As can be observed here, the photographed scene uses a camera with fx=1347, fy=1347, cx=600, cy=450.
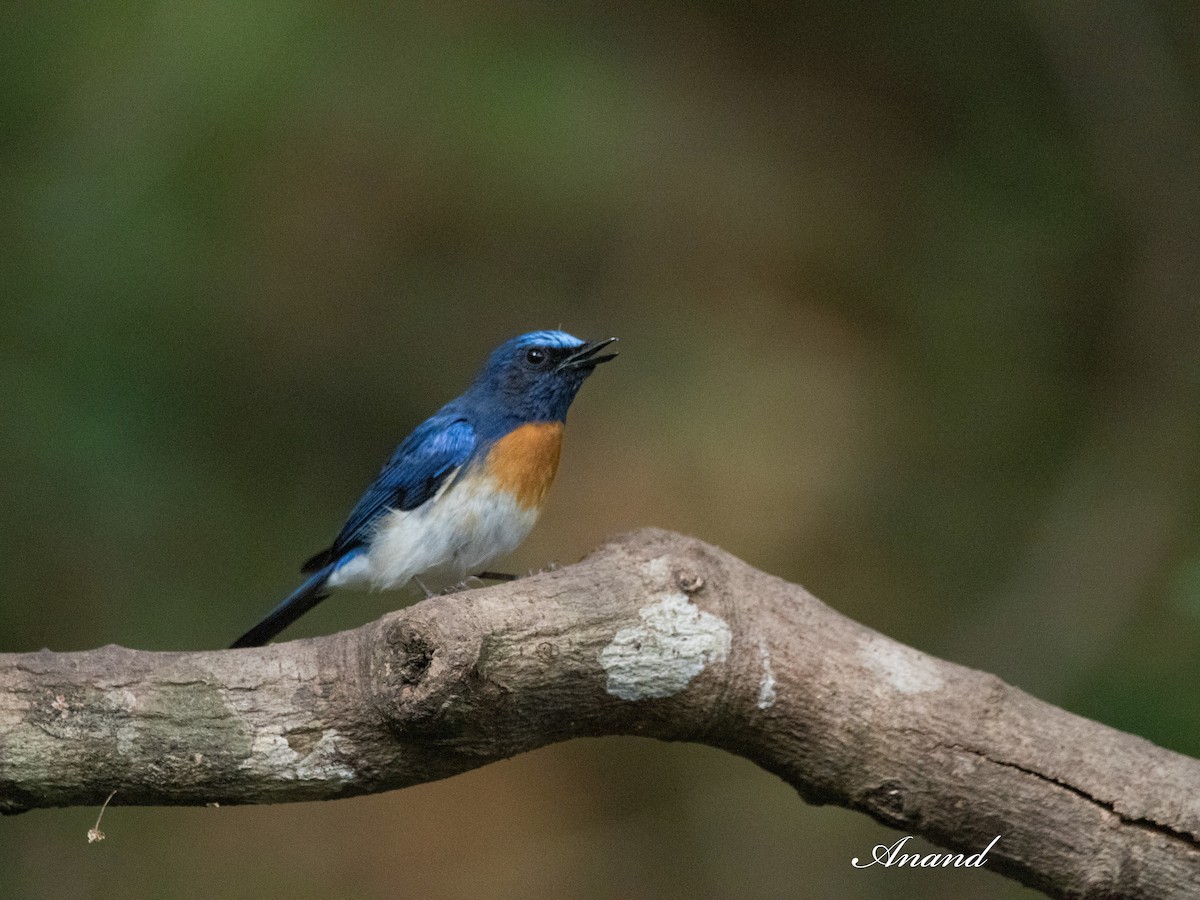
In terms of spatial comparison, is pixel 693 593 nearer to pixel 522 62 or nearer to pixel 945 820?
pixel 945 820

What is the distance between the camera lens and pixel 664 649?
322 centimetres

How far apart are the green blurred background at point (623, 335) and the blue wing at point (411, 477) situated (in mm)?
1013

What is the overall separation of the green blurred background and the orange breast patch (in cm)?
156

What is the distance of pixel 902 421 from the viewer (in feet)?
24.2

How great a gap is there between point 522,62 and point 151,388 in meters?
2.21

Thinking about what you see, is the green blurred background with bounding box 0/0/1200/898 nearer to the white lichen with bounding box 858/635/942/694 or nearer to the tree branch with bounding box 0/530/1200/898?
the tree branch with bounding box 0/530/1200/898

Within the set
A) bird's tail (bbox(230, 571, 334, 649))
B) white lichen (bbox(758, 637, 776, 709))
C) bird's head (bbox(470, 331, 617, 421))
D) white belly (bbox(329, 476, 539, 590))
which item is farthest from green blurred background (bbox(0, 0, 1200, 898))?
white lichen (bbox(758, 637, 776, 709))

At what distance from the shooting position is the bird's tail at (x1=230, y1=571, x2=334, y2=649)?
454 centimetres

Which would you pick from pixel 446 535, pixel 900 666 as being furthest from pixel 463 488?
pixel 900 666

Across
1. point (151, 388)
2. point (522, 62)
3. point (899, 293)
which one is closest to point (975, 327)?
point (899, 293)

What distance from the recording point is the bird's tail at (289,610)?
14.9 ft

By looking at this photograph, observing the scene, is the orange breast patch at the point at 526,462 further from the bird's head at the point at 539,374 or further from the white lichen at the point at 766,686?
the white lichen at the point at 766,686

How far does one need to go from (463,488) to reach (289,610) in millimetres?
735

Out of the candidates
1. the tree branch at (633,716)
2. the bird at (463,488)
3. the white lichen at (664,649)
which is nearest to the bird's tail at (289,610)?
the bird at (463,488)
